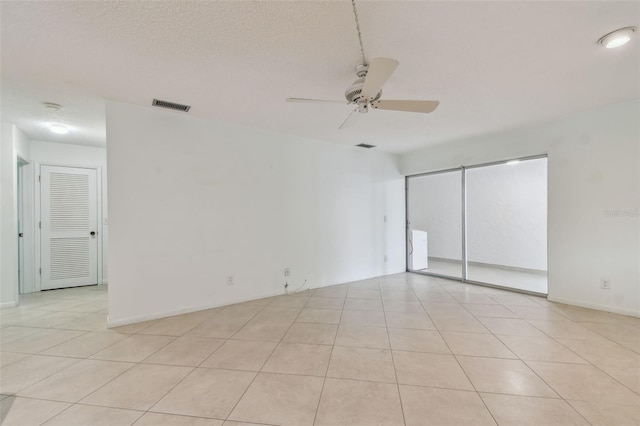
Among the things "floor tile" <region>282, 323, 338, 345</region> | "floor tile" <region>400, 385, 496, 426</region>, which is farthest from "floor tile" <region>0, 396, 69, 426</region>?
"floor tile" <region>400, 385, 496, 426</region>

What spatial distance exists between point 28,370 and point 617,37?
520 cm

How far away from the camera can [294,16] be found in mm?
1746

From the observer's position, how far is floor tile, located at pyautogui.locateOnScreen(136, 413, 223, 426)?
160 centimetres

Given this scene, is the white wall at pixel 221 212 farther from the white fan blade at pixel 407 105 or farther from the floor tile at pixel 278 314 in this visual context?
the white fan blade at pixel 407 105

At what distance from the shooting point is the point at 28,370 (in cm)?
219

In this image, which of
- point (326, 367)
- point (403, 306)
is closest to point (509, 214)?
point (403, 306)

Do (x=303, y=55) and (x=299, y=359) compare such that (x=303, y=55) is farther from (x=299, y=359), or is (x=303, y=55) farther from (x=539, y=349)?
(x=539, y=349)

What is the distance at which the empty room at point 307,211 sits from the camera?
1.78m

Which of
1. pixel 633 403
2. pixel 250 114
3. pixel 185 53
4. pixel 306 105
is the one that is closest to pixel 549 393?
pixel 633 403

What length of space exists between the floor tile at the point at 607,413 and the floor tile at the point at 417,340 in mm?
891

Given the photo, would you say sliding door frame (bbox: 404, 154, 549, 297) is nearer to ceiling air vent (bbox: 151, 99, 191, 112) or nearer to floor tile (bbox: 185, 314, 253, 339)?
floor tile (bbox: 185, 314, 253, 339)

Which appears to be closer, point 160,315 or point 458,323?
point 458,323

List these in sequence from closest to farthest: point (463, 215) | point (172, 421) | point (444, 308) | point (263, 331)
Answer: point (172, 421)
point (263, 331)
point (444, 308)
point (463, 215)

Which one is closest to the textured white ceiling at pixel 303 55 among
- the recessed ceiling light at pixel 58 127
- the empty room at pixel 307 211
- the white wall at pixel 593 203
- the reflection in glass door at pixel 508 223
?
the empty room at pixel 307 211
